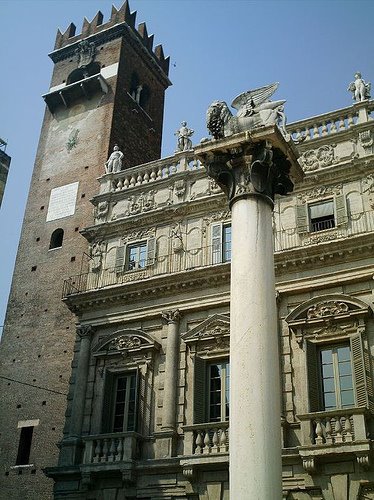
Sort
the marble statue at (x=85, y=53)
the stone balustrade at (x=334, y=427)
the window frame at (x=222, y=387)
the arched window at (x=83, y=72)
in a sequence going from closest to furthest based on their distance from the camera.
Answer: the stone balustrade at (x=334, y=427)
the window frame at (x=222, y=387)
the arched window at (x=83, y=72)
the marble statue at (x=85, y=53)

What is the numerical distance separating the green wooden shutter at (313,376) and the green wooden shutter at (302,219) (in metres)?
3.87

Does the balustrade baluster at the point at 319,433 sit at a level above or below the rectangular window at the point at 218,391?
below

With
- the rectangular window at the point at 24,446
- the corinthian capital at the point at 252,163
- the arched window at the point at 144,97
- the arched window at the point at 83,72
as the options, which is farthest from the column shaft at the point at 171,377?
the arched window at the point at 144,97

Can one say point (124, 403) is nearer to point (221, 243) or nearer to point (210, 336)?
point (210, 336)

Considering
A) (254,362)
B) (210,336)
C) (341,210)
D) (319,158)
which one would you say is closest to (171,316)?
(210,336)

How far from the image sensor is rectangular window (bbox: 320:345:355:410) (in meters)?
18.8

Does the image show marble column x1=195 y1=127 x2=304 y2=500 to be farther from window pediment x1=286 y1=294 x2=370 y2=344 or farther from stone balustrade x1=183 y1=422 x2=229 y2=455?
stone balustrade x1=183 y1=422 x2=229 y2=455

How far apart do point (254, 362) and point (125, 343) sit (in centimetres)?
1207

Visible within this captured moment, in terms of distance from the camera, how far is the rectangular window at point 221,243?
22.7 meters

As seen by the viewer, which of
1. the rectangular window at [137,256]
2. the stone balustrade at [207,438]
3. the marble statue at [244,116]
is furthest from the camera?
the rectangular window at [137,256]

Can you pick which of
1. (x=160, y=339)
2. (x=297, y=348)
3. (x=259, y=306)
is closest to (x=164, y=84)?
(x=160, y=339)

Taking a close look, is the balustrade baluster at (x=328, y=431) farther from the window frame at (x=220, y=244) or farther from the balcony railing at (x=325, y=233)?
the window frame at (x=220, y=244)

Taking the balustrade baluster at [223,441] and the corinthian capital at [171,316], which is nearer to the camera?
the balustrade baluster at [223,441]

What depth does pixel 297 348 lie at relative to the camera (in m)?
19.9
